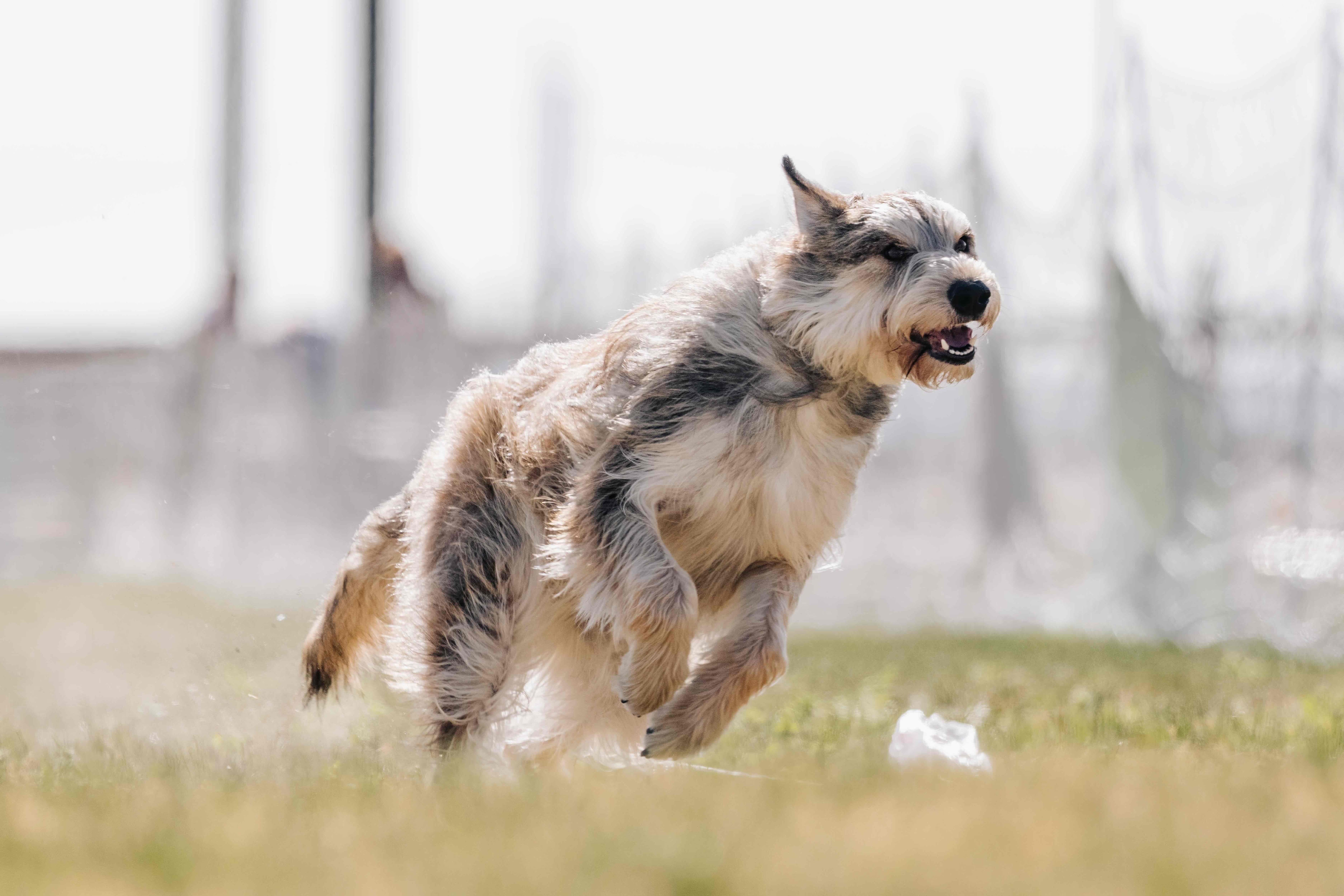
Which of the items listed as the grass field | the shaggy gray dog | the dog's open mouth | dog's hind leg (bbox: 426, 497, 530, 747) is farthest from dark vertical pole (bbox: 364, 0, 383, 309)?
the dog's open mouth

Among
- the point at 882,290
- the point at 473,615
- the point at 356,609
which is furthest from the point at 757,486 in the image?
the point at 356,609

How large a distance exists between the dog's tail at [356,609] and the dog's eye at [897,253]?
195 centimetres

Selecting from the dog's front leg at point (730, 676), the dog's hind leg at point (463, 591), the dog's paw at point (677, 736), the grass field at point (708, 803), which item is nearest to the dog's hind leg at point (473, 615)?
the dog's hind leg at point (463, 591)

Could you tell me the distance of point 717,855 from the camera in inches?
85.4

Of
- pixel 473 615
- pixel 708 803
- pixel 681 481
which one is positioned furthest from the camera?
pixel 473 615

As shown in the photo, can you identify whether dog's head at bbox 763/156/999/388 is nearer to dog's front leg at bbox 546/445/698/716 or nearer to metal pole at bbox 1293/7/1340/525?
dog's front leg at bbox 546/445/698/716

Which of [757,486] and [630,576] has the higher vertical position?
[757,486]

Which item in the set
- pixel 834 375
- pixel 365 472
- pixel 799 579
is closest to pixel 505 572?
pixel 799 579

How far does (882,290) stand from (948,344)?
10.4 inches

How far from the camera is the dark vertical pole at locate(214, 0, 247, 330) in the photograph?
42.0 feet

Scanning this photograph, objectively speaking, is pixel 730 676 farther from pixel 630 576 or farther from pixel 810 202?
pixel 810 202

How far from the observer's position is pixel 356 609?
16.4 feet

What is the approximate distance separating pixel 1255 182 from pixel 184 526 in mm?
9102

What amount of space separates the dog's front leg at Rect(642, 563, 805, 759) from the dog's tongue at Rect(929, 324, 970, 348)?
2.99ft
